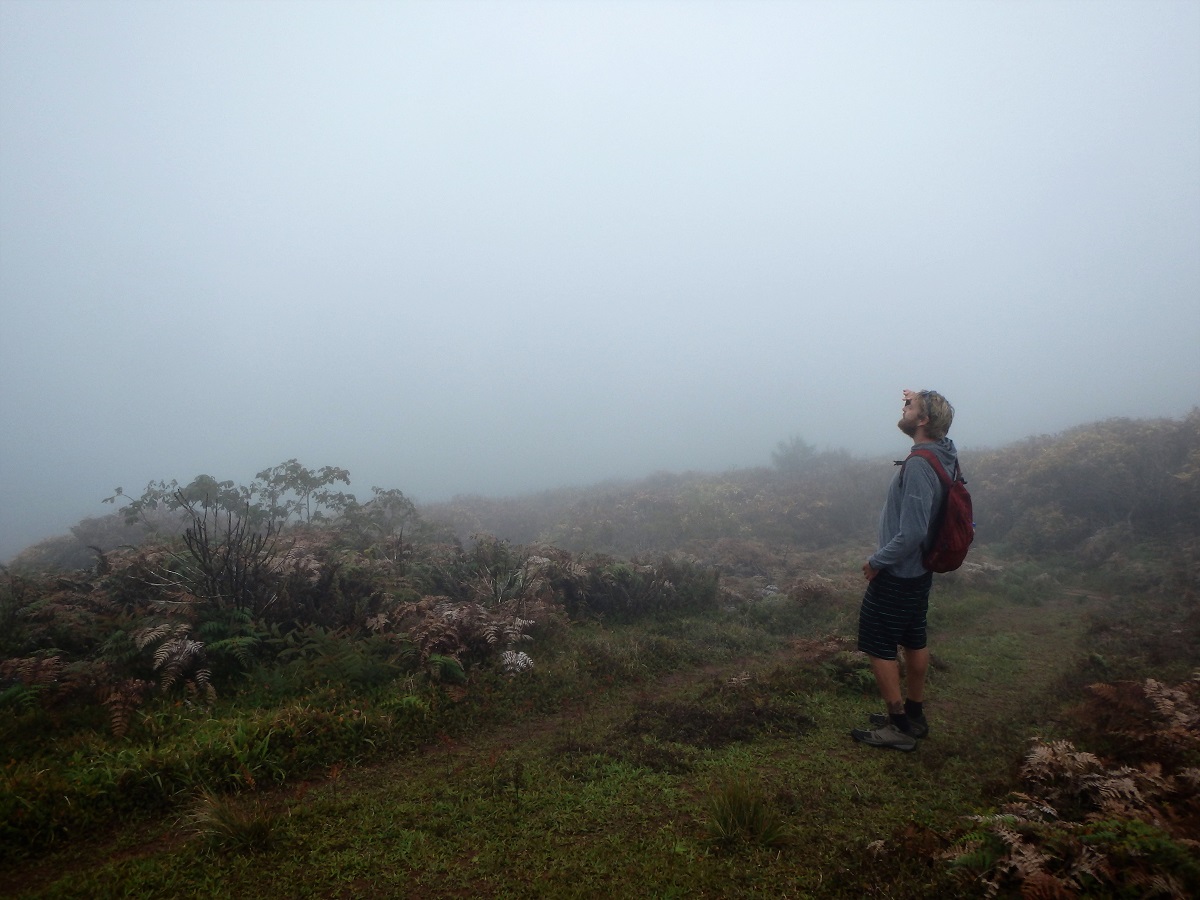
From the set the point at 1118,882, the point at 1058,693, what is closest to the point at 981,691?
the point at 1058,693

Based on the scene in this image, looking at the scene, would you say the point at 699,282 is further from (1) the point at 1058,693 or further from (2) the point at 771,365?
(1) the point at 1058,693

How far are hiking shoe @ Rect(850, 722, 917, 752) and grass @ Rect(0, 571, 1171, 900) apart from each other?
0.11 m

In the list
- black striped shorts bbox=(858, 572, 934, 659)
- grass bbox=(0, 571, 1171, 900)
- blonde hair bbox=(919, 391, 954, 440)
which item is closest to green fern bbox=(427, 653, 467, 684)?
grass bbox=(0, 571, 1171, 900)

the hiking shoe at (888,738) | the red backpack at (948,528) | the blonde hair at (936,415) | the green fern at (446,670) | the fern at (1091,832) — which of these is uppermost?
the blonde hair at (936,415)

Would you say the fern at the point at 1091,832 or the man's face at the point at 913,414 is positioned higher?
the man's face at the point at 913,414

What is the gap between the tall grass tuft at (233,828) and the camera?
342 centimetres

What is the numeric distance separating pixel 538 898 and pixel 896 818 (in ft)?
7.56

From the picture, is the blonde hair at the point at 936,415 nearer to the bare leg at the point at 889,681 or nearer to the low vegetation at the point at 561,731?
the bare leg at the point at 889,681

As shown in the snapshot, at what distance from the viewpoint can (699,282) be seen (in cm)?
19900

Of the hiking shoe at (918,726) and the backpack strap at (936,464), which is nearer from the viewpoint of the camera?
the backpack strap at (936,464)

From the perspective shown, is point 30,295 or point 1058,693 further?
point 30,295

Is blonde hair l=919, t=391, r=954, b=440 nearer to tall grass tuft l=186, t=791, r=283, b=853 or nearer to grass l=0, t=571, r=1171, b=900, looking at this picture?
grass l=0, t=571, r=1171, b=900

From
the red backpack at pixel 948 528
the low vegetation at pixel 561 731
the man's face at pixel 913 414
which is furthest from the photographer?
the man's face at pixel 913 414

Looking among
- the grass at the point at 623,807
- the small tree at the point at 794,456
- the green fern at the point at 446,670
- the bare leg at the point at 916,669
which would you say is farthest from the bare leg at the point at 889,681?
the small tree at the point at 794,456
